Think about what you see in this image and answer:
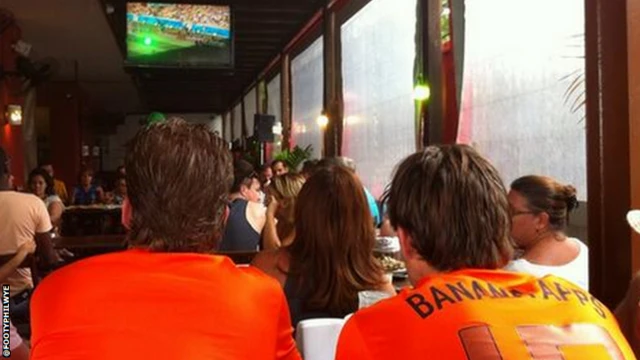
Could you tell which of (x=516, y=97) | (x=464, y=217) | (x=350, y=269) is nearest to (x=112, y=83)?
(x=516, y=97)

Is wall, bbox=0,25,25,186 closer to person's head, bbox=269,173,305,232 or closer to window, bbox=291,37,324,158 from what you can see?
window, bbox=291,37,324,158

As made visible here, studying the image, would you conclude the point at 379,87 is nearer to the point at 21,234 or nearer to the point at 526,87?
the point at 526,87

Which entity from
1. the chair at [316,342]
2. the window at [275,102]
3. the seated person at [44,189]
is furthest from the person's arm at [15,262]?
A: the window at [275,102]

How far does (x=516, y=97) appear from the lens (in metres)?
4.33

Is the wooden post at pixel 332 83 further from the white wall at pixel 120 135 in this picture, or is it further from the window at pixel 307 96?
the white wall at pixel 120 135

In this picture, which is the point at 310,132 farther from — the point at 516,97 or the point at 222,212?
the point at 222,212

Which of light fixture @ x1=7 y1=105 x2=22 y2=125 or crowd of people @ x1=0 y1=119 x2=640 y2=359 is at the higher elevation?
light fixture @ x1=7 y1=105 x2=22 y2=125

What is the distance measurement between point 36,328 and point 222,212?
428 mm

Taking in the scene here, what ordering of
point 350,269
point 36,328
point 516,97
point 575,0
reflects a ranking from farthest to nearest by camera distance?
point 516,97 → point 575,0 → point 350,269 → point 36,328

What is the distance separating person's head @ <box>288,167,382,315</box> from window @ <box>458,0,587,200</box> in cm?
154

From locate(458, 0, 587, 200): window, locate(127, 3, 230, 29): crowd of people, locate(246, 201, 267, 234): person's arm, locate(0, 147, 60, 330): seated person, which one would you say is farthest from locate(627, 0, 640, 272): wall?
locate(127, 3, 230, 29): crowd of people

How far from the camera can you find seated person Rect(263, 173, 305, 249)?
374cm

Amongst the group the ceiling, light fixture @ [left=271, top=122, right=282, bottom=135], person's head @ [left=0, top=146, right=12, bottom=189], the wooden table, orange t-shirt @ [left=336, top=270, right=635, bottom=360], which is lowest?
the wooden table

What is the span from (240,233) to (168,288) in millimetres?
3283
